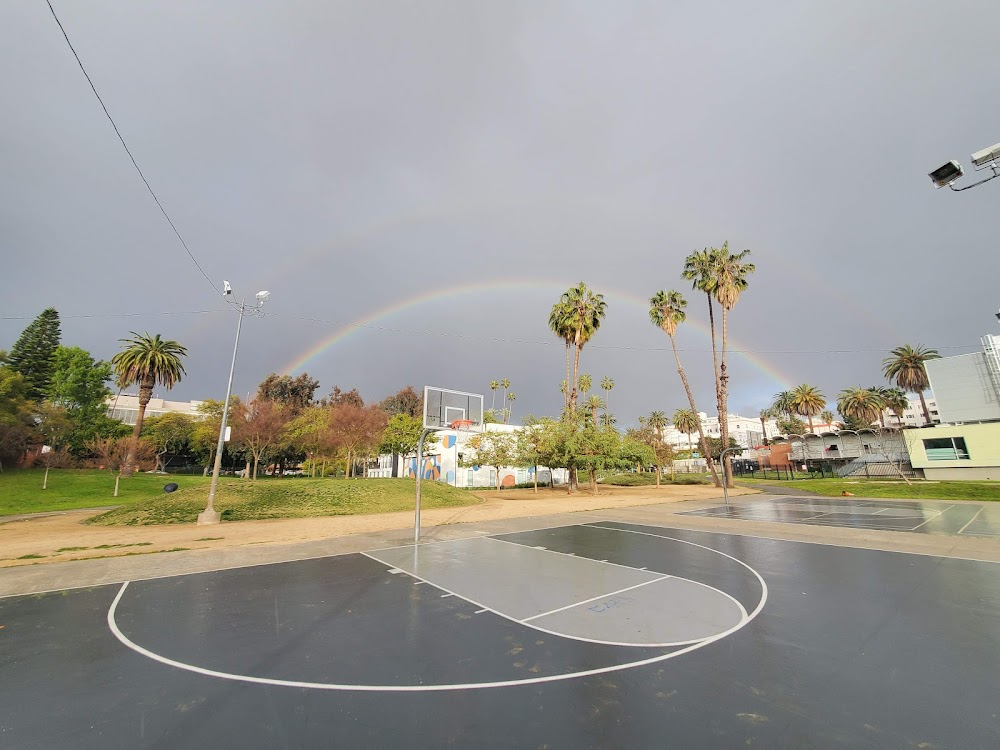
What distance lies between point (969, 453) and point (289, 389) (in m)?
85.2

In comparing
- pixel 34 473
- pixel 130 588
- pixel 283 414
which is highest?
pixel 283 414

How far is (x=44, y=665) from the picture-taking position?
19.6 ft

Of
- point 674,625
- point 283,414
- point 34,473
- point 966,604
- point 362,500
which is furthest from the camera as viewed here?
point 283,414

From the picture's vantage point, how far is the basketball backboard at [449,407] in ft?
65.6

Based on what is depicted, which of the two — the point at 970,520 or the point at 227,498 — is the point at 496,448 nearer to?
the point at 227,498

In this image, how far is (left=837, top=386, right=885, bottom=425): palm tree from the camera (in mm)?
71750

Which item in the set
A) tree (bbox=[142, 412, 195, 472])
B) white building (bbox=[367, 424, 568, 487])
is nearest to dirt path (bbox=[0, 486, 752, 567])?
white building (bbox=[367, 424, 568, 487])

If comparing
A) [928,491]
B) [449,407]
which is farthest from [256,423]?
[928,491]

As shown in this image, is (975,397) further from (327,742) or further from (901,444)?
(327,742)

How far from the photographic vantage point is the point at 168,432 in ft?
196

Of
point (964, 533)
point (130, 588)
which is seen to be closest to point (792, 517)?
point (964, 533)

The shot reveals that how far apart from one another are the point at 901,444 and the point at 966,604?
59.8 m

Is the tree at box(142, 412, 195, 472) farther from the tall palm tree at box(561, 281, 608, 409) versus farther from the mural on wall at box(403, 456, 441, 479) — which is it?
the tall palm tree at box(561, 281, 608, 409)

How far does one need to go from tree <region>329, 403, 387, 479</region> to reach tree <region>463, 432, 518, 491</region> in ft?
36.5
